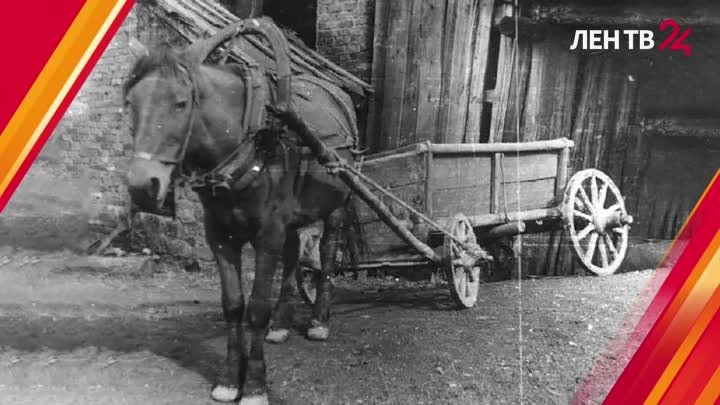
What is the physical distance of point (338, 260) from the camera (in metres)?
3.76

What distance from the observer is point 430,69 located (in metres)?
3.98

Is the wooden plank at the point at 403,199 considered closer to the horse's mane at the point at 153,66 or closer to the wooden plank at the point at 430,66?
the wooden plank at the point at 430,66

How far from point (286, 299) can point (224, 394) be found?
87 centimetres

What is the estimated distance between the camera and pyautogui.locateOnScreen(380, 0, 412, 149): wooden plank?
4062mm

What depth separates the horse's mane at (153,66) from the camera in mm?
1947

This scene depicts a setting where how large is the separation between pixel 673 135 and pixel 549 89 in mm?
913

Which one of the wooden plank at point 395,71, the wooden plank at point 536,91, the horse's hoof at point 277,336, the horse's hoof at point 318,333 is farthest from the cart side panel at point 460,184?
the horse's hoof at point 277,336

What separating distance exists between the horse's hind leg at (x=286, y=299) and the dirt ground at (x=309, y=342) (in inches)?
3.8

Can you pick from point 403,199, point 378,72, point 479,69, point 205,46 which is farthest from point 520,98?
point 205,46

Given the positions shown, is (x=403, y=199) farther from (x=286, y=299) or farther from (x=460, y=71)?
(x=460, y=71)

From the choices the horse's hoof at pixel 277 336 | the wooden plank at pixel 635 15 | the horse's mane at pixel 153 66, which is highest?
the wooden plank at pixel 635 15

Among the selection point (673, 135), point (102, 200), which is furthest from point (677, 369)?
point (102, 200)

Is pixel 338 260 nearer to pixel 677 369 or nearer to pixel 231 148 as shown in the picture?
pixel 231 148

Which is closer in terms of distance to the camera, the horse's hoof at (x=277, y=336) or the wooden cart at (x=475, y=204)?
the horse's hoof at (x=277, y=336)
